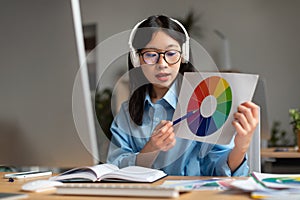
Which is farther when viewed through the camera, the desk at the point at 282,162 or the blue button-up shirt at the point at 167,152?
the desk at the point at 282,162

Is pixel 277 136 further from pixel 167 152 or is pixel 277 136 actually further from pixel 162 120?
pixel 162 120

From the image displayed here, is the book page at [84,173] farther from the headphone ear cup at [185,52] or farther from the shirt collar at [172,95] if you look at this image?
the headphone ear cup at [185,52]

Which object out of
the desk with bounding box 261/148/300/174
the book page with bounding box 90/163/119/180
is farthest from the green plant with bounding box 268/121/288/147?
the book page with bounding box 90/163/119/180

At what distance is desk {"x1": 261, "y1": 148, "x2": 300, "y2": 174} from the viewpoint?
271 centimetres

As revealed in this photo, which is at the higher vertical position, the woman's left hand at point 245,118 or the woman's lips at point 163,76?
the woman's lips at point 163,76

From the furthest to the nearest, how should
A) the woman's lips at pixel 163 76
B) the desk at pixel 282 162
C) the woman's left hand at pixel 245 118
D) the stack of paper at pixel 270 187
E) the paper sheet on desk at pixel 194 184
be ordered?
the desk at pixel 282 162 < the woman's lips at pixel 163 76 < the woman's left hand at pixel 245 118 < the paper sheet on desk at pixel 194 184 < the stack of paper at pixel 270 187

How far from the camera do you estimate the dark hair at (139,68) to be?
1.33m

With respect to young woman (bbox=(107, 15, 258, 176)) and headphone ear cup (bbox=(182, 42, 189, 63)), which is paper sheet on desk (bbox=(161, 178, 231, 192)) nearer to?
young woman (bbox=(107, 15, 258, 176))

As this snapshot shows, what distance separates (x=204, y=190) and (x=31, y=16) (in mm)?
607

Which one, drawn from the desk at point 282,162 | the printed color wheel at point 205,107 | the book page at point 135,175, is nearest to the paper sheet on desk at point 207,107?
the printed color wheel at point 205,107

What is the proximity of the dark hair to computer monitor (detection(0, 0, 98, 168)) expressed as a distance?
0.60 ft

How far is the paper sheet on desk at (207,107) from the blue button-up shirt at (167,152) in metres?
0.09

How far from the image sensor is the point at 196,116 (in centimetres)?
125

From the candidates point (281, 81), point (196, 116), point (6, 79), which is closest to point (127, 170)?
point (196, 116)
